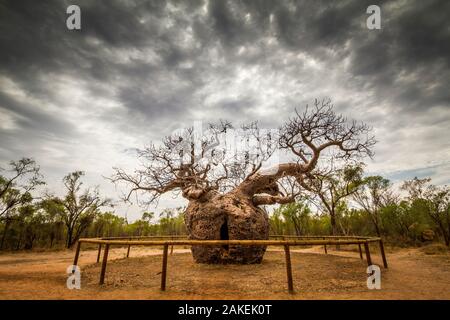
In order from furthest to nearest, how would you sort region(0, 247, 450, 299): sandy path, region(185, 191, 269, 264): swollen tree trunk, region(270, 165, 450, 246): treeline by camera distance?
region(270, 165, 450, 246): treeline
region(185, 191, 269, 264): swollen tree trunk
region(0, 247, 450, 299): sandy path

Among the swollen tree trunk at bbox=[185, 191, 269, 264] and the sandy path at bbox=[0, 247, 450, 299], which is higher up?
the swollen tree trunk at bbox=[185, 191, 269, 264]

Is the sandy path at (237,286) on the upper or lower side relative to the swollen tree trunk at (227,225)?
lower

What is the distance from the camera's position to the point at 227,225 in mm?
8227

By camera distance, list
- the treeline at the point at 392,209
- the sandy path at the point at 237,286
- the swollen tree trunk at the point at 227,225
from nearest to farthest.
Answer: the sandy path at the point at 237,286, the swollen tree trunk at the point at 227,225, the treeline at the point at 392,209

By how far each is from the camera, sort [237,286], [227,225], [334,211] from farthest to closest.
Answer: [334,211], [227,225], [237,286]

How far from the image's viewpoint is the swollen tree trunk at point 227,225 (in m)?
7.86

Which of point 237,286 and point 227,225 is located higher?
point 227,225

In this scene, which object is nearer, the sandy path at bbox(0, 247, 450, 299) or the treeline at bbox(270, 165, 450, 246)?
the sandy path at bbox(0, 247, 450, 299)

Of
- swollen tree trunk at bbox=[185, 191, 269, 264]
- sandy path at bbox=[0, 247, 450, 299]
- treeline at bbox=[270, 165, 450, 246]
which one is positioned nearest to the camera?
sandy path at bbox=[0, 247, 450, 299]

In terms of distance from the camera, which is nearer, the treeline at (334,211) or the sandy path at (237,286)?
the sandy path at (237,286)

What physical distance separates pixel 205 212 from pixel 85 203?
20.5 metres

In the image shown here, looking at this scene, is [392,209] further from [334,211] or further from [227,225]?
[227,225]

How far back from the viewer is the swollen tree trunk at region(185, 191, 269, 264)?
25.8 ft

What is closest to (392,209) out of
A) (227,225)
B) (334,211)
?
(334,211)
